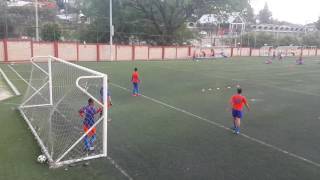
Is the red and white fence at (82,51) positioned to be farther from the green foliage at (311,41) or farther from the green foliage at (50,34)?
the green foliage at (311,41)

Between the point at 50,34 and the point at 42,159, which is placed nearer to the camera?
the point at 42,159

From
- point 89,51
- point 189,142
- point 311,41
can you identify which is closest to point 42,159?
point 189,142

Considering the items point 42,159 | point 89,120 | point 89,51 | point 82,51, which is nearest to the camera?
point 42,159

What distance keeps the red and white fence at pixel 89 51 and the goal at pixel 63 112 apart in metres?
24.0

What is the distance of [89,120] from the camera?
9.23 meters

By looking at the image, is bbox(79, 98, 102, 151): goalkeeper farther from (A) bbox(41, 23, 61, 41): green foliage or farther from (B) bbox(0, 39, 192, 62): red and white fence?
(A) bbox(41, 23, 61, 41): green foliage

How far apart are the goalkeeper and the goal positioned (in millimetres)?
69

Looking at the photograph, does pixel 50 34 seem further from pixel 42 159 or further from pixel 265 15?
pixel 265 15

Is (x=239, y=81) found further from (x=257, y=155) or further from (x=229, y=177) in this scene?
(x=229, y=177)

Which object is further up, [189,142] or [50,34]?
[50,34]

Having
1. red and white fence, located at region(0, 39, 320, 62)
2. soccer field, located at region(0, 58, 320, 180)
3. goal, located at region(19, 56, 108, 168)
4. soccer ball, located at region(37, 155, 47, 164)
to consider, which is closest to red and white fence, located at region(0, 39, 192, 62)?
red and white fence, located at region(0, 39, 320, 62)

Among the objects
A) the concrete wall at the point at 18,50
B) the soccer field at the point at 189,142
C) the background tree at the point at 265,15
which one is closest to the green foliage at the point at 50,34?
the concrete wall at the point at 18,50

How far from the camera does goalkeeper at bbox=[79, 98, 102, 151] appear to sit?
9.16 metres

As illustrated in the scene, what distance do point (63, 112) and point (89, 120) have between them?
177 cm
